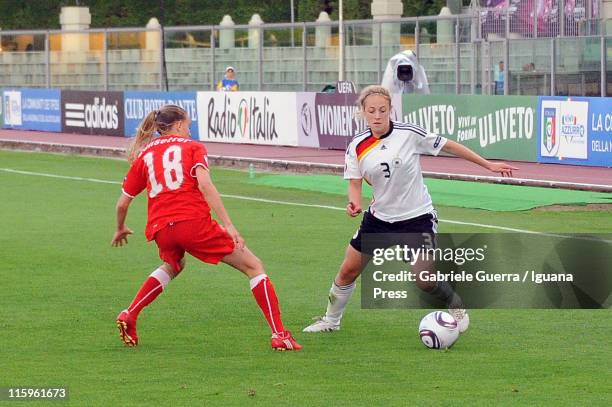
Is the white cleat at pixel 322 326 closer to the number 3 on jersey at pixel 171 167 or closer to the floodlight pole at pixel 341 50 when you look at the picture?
the number 3 on jersey at pixel 171 167

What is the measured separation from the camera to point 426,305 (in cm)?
1056

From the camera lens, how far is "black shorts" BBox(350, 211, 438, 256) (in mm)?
9539

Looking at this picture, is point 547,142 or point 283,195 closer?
point 283,195

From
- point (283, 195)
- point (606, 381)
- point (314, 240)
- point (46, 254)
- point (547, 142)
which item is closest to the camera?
point (606, 381)

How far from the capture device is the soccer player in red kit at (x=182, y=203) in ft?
30.9

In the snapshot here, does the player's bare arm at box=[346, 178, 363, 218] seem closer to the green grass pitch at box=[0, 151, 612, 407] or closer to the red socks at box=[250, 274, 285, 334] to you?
the red socks at box=[250, 274, 285, 334]

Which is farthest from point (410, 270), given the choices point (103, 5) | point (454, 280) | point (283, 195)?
point (103, 5)

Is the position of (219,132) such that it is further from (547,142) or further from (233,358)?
(233,358)

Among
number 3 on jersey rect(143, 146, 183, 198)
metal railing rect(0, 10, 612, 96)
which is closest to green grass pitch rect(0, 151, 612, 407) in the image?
number 3 on jersey rect(143, 146, 183, 198)

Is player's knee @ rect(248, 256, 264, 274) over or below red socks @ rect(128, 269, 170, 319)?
over

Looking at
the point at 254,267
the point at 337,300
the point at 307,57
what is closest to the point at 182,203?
the point at 254,267

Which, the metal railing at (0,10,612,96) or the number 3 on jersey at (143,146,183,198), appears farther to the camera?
the metal railing at (0,10,612,96)

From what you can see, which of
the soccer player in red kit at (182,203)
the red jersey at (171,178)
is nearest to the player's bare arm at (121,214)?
the soccer player in red kit at (182,203)

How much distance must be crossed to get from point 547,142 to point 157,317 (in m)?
15.3
